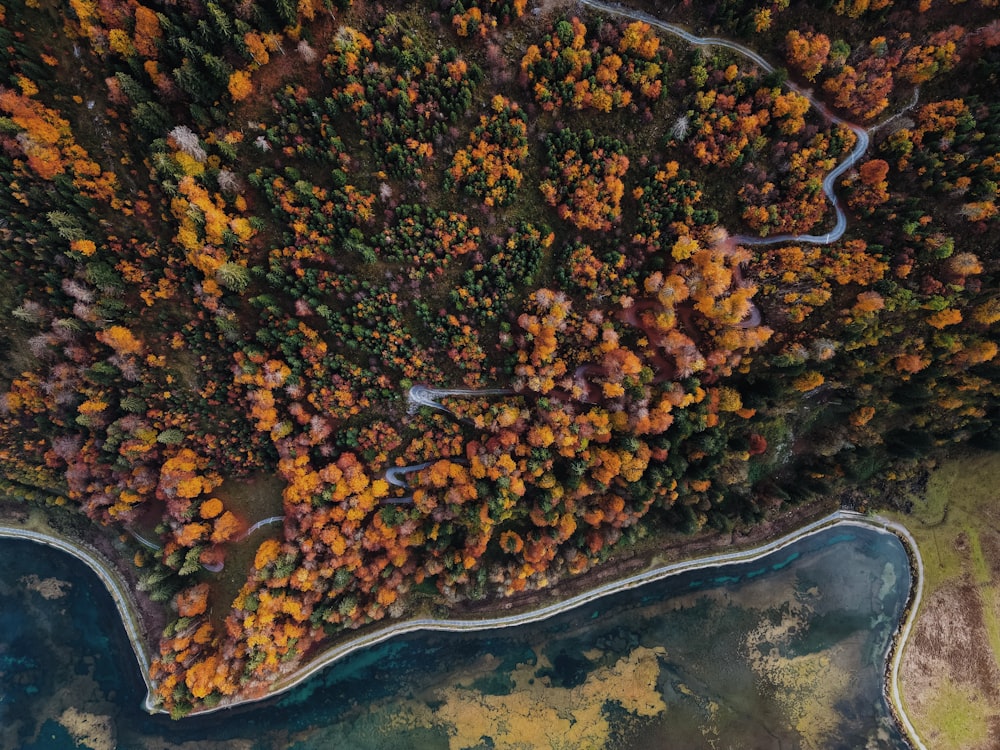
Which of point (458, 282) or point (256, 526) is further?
point (256, 526)

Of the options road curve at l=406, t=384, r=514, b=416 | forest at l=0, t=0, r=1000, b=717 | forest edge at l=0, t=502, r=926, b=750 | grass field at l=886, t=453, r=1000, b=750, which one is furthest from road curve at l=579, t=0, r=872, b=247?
grass field at l=886, t=453, r=1000, b=750

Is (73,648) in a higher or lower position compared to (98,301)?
lower

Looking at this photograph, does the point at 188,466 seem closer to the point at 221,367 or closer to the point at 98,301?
the point at 221,367

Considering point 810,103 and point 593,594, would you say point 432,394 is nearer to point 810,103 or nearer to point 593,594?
point 593,594

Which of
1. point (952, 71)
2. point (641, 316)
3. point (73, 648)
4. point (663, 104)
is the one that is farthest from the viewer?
point (73, 648)

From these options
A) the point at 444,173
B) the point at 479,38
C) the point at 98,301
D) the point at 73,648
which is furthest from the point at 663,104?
the point at 73,648

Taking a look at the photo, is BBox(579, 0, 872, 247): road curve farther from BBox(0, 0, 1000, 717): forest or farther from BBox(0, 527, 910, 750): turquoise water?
BBox(0, 527, 910, 750): turquoise water

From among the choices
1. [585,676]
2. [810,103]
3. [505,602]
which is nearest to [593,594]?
[585,676]
